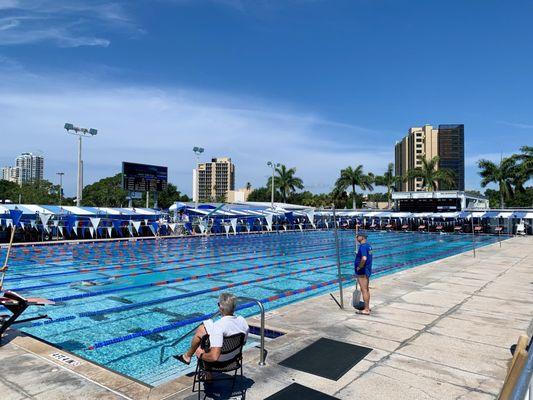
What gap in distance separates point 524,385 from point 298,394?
2716 millimetres

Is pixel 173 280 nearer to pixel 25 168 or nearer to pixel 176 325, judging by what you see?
pixel 176 325

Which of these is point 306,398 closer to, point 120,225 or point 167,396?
point 167,396

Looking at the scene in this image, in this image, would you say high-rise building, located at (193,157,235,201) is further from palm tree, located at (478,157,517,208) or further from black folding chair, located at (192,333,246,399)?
black folding chair, located at (192,333,246,399)

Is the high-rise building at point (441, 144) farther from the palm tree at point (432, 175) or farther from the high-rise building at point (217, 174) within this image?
the high-rise building at point (217, 174)

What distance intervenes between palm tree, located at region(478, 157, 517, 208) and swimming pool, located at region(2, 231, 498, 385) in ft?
96.8

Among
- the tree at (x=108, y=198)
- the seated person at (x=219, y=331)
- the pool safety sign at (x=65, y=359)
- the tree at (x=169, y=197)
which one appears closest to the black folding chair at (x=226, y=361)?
the seated person at (x=219, y=331)

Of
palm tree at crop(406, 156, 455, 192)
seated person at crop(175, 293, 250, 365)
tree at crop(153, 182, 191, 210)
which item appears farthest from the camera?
tree at crop(153, 182, 191, 210)

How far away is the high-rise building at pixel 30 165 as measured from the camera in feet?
504

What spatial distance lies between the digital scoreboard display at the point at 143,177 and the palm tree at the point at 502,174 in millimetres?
35117

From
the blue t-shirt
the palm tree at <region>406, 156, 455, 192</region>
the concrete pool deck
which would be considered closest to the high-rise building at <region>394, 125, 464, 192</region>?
the palm tree at <region>406, 156, 455, 192</region>

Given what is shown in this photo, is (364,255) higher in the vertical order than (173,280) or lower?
higher

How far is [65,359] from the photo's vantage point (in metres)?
4.81

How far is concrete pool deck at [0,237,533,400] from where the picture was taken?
159 inches

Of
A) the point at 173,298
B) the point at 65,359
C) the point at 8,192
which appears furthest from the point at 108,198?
the point at 65,359
